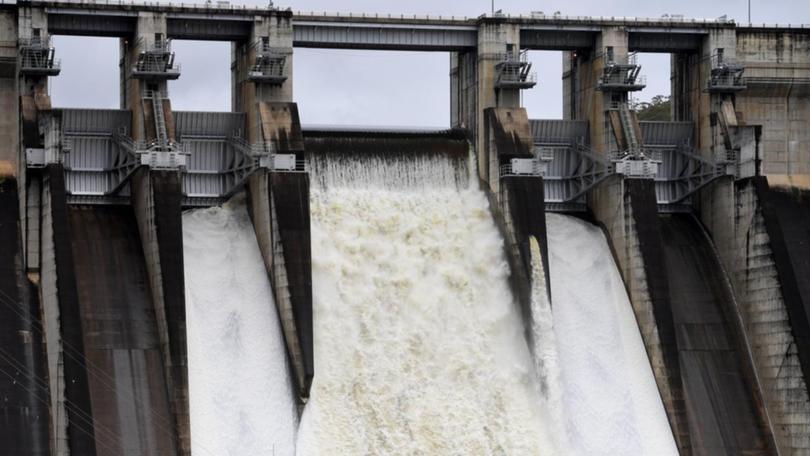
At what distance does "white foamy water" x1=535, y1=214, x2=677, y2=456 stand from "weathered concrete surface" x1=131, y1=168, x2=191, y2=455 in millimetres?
12313

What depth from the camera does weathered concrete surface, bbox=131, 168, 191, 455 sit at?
5534 centimetres

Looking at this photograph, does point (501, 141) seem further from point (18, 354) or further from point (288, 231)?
point (18, 354)

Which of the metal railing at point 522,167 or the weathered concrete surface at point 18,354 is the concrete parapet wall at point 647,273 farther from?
the weathered concrete surface at point 18,354

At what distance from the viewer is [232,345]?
58.1m

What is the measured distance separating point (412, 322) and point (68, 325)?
482 inches

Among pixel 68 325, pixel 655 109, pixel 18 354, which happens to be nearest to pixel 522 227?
pixel 68 325

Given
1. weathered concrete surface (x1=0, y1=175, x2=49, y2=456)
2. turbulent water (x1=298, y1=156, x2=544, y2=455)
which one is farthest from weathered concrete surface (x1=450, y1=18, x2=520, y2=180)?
weathered concrete surface (x1=0, y1=175, x2=49, y2=456)

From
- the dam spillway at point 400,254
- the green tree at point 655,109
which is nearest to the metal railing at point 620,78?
the dam spillway at point 400,254

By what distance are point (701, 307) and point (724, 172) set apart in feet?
17.0

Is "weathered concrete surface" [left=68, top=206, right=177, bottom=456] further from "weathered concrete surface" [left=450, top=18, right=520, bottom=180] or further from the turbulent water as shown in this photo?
"weathered concrete surface" [left=450, top=18, right=520, bottom=180]

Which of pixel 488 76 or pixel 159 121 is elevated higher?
pixel 488 76

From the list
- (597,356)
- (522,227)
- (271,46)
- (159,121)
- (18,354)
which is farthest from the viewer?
(522,227)

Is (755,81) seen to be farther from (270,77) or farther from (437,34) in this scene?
(270,77)

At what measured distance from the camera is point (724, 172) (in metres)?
66.6
